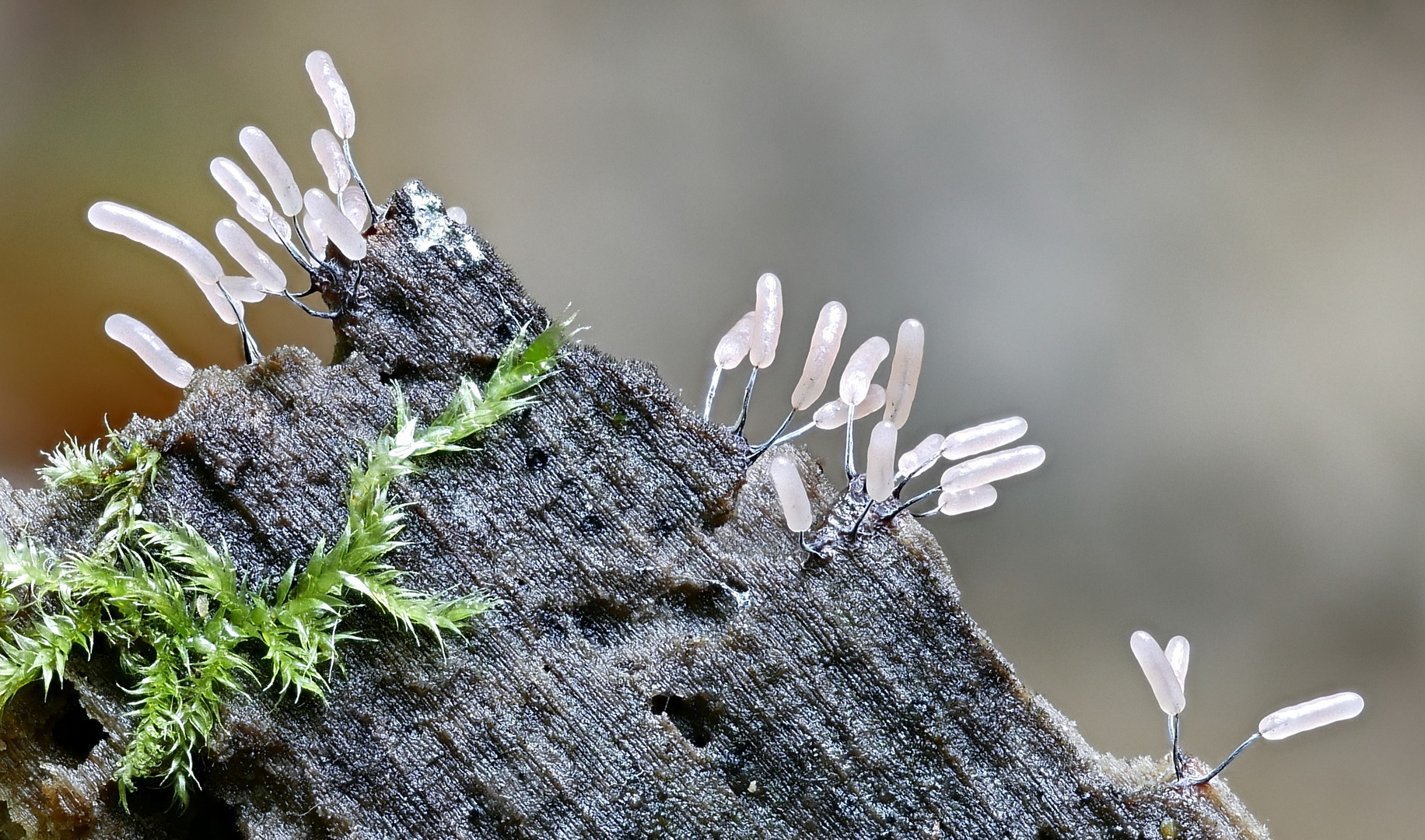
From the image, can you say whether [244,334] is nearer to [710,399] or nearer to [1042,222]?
[710,399]

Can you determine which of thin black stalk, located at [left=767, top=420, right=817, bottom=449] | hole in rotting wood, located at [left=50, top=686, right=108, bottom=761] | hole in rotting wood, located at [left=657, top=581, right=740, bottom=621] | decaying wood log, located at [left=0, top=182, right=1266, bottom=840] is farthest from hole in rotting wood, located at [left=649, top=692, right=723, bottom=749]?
hole in rotting wood, located at [left=50, top=686, right=108, bottom=761]

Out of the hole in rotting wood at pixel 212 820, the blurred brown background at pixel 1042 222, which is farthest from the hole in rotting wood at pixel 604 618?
the blurred brown background at pixel 1042 222

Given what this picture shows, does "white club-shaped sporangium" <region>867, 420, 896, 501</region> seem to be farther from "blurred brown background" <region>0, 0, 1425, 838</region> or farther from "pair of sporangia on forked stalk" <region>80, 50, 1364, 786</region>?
"blurred brown background" <region>0, 0, 1425, 838</region>

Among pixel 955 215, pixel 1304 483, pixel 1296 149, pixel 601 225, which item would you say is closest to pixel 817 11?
pixel 955 215

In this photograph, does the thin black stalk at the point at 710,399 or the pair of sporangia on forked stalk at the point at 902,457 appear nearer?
the pair of sporangia on forked stalk at the point at 902,457

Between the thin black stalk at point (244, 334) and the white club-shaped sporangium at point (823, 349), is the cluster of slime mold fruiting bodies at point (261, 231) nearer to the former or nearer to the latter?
the thin black stalk at point (244, 334)

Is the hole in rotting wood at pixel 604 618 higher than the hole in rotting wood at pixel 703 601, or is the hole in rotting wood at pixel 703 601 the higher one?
the hole in rotting wood at pixel 703 601
